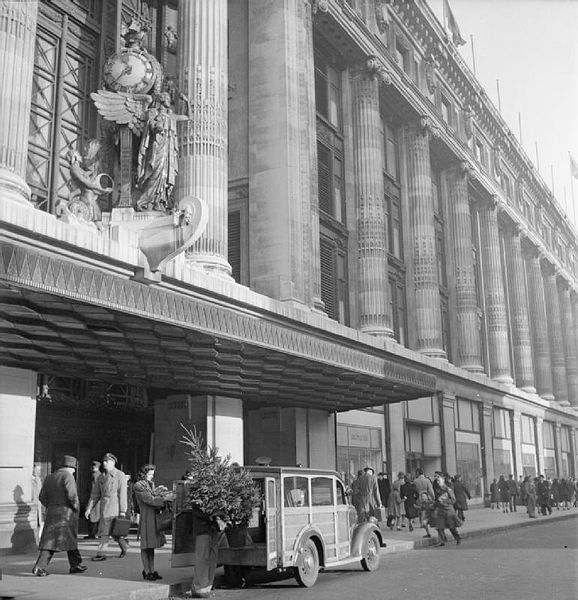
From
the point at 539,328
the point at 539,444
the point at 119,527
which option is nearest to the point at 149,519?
the point at 119,527

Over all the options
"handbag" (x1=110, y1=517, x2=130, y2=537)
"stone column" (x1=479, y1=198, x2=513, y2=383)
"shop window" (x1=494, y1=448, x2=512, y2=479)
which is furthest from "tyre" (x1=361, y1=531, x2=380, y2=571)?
"stone column" (x1=479, y1=198, x2=513, y2=383)

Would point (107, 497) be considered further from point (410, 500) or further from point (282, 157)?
point (282, 157)

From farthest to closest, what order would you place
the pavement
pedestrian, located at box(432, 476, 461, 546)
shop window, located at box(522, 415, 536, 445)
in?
shop window, located at box(522, 415, 536, 445) < pedestrian, located at box(432, 476, 461, 546) < the pavement

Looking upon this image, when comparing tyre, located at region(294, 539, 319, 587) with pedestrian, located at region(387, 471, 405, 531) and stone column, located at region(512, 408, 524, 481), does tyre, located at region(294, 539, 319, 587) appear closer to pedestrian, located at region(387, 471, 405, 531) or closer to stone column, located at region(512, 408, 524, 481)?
pedestrian, located at region(387, 471, 405, 531)

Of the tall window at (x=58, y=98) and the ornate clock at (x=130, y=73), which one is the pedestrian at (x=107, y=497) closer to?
the tall window at (x=58, y=98)

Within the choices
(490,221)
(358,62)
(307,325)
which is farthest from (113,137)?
(490,221)

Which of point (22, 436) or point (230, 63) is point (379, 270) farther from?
point (22, 436)

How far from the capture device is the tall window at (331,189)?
96.9 ft

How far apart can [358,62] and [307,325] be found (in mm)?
17004

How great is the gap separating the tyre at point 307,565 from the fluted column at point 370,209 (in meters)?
17.6

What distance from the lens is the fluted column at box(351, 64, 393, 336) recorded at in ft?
98.8

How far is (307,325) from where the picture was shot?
19781 mm

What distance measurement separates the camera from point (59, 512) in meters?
12.1

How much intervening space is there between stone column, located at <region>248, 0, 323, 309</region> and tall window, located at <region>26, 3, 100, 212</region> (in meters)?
5.45
